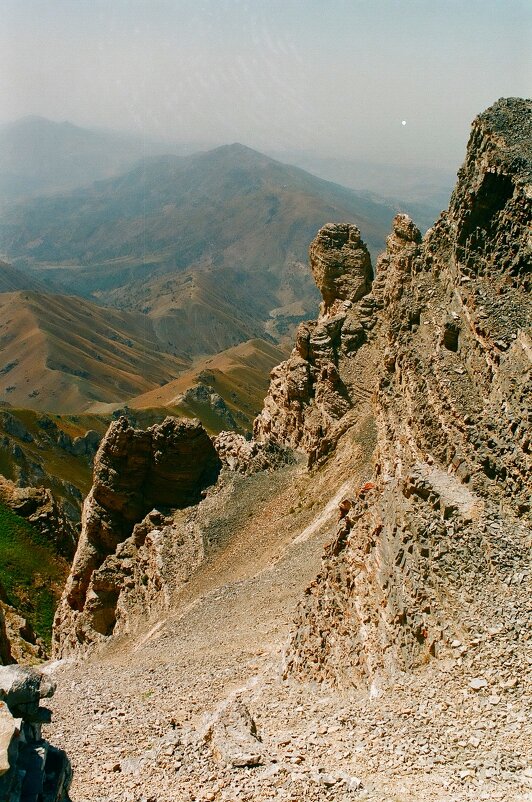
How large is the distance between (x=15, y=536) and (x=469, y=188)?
5008cm

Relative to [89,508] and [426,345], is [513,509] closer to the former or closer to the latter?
[426,345]

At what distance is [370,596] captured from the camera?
777 inches

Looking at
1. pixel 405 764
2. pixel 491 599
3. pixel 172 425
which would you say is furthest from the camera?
pixel 172 425

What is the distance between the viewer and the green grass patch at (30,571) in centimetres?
5228

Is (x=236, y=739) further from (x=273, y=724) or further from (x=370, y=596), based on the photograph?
(x=370, y=596)

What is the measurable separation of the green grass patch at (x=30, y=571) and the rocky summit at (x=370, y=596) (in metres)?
6.81

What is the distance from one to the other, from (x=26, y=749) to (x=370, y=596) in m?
10.9

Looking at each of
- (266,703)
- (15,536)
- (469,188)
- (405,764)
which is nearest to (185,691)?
(266,703)

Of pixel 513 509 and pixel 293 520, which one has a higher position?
pixel 513 509

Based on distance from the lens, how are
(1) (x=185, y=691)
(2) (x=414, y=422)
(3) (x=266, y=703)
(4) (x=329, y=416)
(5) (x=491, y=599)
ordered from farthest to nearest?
(4) (x=329, y=416) → (2) (x=414, y=422) → (1) (x=185, y=691) → (3) (x=266, y=703) → (5) (x=491, y=599)

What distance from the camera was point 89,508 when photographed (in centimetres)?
5028

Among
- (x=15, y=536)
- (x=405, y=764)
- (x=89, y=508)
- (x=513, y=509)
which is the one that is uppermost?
(x=513, y=509)

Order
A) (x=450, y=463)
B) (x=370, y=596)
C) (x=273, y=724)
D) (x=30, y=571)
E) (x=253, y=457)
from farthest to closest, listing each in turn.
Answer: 1. (x=30, y=571)
2. (x=253, y=457)
3. (x=450, y=463)
4. (x=370, y=596)
5. (x=273, y=724)

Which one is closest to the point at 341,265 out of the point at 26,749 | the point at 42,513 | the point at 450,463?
the point at 42,513
